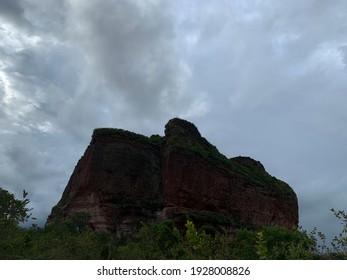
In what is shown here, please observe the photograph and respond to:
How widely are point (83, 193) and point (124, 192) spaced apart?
204 inches

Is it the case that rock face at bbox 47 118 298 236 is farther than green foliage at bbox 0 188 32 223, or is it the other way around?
rock face at bbox 47 118 298 236

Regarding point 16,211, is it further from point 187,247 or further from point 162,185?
point 162,185

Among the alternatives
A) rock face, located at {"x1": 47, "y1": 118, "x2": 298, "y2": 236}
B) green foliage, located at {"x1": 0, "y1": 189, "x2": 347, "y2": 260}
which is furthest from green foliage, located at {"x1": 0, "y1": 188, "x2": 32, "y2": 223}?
rock face, located at {"x1": 47, "y1": 118, "x2": 298, "y2": 236}

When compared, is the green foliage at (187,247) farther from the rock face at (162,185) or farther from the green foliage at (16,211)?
the rock face at (162,185)

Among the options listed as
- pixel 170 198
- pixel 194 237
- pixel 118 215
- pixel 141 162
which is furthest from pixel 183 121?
pixel 194 237

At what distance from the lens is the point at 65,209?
4891 cm

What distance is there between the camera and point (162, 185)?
1976 inches

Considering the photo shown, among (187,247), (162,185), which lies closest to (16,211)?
(187,247)

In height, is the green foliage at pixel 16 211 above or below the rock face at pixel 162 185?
below

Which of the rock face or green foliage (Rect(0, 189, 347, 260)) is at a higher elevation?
the rock face

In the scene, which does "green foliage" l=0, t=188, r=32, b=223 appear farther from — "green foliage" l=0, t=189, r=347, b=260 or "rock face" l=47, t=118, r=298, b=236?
"rock face" l=47, t=118, r=298, b=236

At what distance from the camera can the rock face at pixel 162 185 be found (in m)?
45.4

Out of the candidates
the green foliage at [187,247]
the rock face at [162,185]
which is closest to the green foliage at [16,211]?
the green foliage at [187,247]

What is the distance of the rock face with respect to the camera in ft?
149
